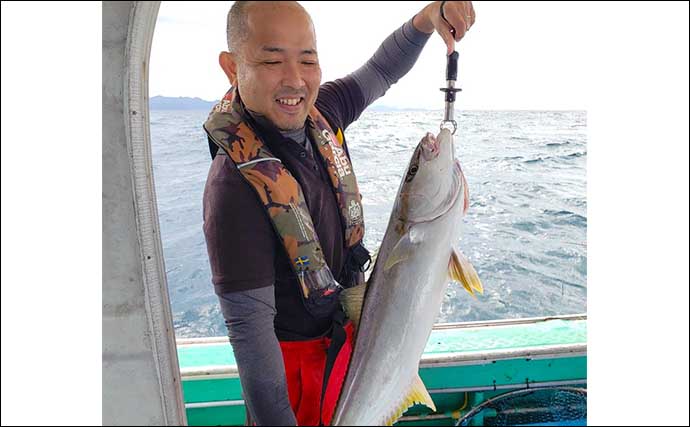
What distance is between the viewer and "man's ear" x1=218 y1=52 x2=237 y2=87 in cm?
157

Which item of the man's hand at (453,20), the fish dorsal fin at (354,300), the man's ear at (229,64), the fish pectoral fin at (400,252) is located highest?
the man's hand at (453,20)

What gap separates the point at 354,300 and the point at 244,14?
2.55 feet

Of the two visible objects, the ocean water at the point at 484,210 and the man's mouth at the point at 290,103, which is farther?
the ocean water at the point at 484,210

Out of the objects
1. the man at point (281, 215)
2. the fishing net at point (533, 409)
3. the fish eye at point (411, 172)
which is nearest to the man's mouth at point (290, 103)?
the man at point (281, 215)

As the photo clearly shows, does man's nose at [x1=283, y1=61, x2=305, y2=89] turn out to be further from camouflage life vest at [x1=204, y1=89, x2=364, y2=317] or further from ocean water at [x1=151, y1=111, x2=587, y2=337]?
ocean water at [x1=151, y1=111, x2=587, y2=337]

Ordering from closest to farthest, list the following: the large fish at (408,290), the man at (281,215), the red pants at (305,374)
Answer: the large fish at (408,290) < the man at (281,215) < the red pants at (305,374)

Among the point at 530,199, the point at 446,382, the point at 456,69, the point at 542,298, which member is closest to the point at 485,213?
the point at 530,199

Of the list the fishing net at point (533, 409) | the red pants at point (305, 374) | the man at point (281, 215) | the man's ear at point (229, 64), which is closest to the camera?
the man at point (281, 215)

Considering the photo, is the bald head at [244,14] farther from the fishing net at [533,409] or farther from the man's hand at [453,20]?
the fishing net at [533,409]

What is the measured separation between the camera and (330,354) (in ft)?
5.35

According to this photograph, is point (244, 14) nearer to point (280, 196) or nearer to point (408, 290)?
point (280, 196)

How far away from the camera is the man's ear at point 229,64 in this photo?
1569mm

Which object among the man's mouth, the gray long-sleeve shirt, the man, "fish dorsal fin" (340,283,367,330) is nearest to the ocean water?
the man

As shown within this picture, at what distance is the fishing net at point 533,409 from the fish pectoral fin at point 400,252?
A: 1932mm
